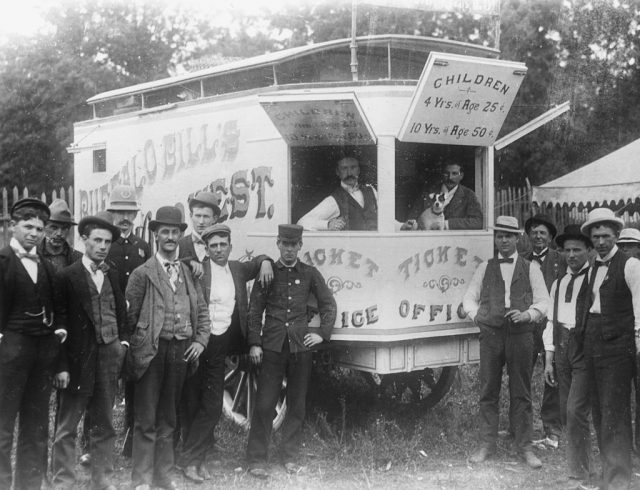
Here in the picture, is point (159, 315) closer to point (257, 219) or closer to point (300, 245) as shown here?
point (300, 245)

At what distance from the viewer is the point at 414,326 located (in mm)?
5992

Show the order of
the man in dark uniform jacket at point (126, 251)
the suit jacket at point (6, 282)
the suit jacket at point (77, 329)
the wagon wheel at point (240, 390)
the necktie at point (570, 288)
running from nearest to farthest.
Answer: the suit jacket at point (6, 282)
the suit jacket at point (77, 329)
the necktie at point (570, 288)
the man in dark uniform jacket at point (126, 251)
the wagon wheel at point (240, 390)

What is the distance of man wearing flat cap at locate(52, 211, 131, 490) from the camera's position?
4840 mm

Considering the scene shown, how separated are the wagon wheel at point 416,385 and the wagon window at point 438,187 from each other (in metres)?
1.51

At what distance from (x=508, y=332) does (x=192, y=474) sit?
2.67m

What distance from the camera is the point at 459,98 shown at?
596 cm

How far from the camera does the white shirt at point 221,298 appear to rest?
18.2 ft

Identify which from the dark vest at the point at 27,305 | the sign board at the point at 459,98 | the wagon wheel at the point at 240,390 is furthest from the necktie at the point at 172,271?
the sign board at the point at 459,98

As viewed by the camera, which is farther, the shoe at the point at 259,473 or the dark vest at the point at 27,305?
the shoe at the point at 259,473

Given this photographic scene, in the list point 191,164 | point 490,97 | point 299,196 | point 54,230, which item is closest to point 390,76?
point 490,97

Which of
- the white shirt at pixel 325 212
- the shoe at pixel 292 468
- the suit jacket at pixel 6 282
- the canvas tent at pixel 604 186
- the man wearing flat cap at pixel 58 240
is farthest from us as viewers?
the canvas tent at pixel 604 186

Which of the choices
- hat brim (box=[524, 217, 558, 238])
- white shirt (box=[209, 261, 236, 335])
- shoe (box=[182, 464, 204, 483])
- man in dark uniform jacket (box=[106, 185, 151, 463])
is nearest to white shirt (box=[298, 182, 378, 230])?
white shirt (box=[209, 261, 236, 335])

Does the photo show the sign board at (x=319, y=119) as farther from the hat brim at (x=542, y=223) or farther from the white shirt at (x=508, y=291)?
the hat brim at (x=542, y=223)

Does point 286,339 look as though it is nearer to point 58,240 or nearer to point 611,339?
point 58,240
